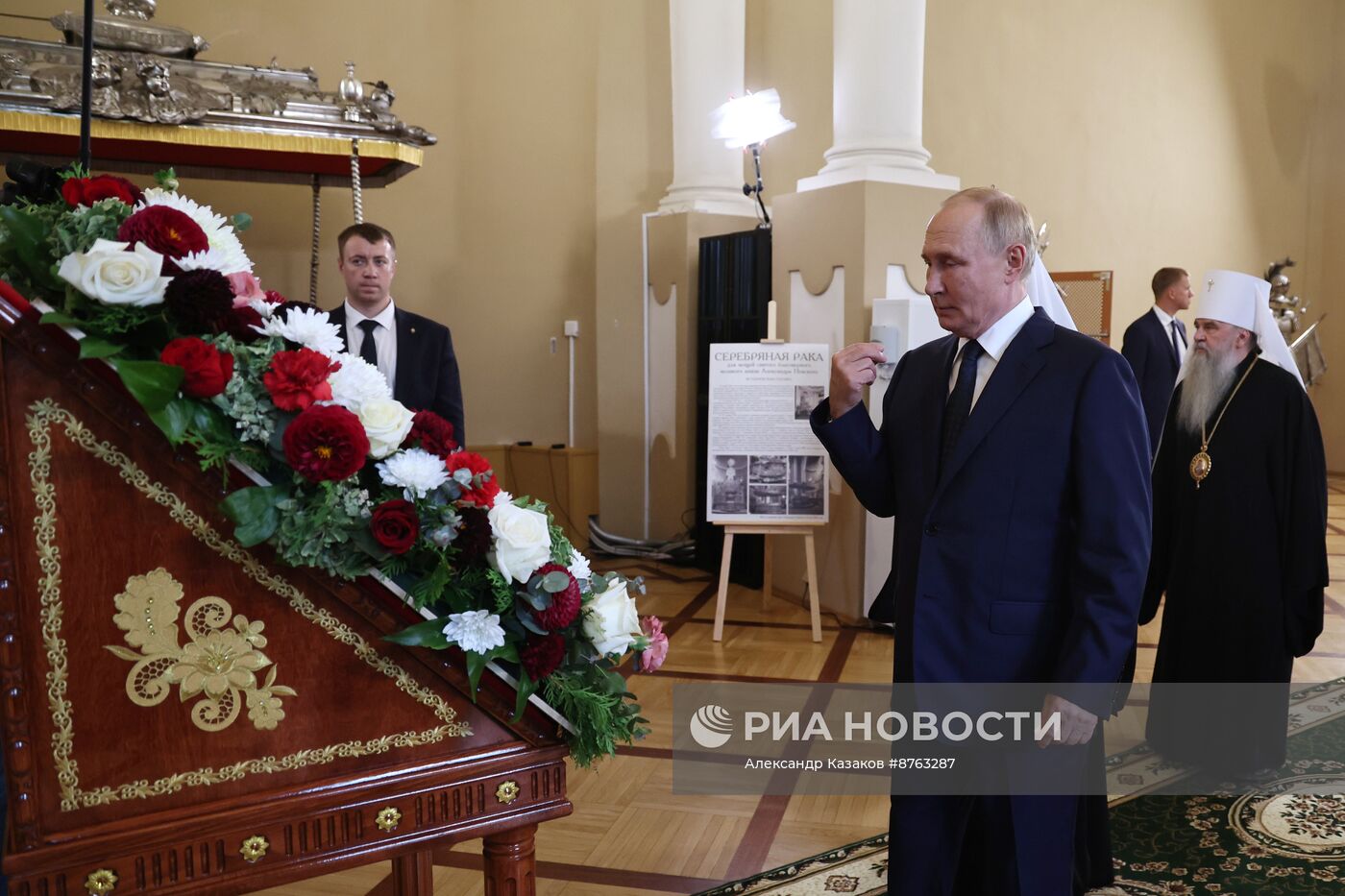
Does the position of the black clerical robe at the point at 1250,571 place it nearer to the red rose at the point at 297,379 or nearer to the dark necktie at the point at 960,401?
the dark necktie at the point at 960,401

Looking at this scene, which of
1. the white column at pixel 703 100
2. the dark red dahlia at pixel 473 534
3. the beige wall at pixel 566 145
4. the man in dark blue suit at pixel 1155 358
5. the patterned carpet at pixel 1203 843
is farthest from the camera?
the beige wall at pixel 566 145

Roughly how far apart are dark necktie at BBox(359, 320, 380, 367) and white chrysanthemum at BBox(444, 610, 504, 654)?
250 cm

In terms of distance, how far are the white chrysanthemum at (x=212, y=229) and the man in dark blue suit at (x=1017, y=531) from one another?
1226 millimetres

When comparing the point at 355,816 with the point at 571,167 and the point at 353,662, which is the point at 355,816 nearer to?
the point at 353,662

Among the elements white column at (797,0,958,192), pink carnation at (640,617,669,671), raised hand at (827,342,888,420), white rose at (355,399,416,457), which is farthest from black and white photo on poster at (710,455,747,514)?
white rose at (355,399,416,457)

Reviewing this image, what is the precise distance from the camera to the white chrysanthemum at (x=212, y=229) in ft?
4.71

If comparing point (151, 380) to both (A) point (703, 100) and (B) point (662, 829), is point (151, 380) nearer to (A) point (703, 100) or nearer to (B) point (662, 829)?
(B) point (662, 829)

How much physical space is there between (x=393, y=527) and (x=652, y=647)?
0.46 meters

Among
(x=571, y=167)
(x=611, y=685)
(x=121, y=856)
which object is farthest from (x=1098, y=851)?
(x=571, y=167)

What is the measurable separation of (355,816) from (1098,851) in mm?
2094

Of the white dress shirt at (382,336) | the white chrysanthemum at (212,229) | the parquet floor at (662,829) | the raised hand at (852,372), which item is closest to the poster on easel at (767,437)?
the parquet floor at (662,829)

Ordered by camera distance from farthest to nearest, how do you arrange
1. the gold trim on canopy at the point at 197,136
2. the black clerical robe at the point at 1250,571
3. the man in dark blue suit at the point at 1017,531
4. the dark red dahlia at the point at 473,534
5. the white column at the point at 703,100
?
1. the white column at the point at 703,100
2. the gold trim on canopy at the point at 197,136
3. the black clerical robe at the point at 1250,571
4. the man in dark blue suit at the point at 1017,531
5. the dark red dahlia at the point at 473,534

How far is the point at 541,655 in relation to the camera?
1.49m

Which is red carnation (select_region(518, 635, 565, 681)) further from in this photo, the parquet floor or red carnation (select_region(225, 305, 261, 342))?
the parquet floor
